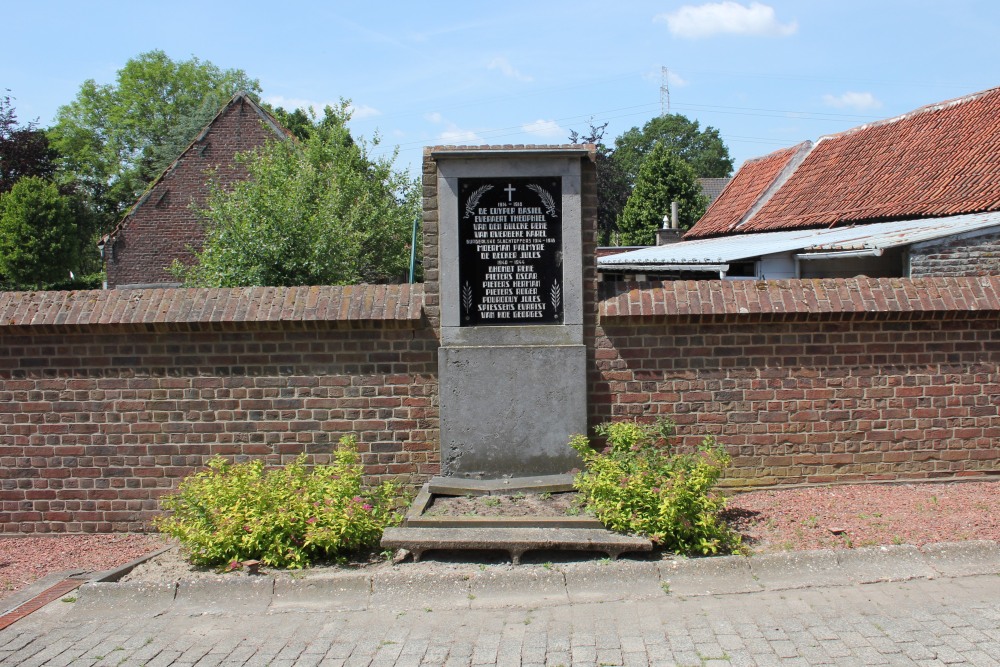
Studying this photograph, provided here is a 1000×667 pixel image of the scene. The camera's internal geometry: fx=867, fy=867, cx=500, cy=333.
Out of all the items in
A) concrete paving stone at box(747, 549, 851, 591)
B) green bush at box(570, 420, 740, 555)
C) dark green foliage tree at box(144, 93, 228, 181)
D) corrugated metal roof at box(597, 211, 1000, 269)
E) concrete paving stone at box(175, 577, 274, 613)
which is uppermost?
dark green foliage tree at box(144, 93, 228, 181)

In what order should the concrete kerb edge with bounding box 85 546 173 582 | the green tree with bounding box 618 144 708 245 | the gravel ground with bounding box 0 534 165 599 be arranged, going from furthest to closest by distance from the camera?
the green tree with bounding box 618 144 708 245 → the gravel ground with bounding box 0 534 165 599 → the concrete kerb edge with bounding box 85 546 173 582

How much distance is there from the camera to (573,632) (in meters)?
4.91

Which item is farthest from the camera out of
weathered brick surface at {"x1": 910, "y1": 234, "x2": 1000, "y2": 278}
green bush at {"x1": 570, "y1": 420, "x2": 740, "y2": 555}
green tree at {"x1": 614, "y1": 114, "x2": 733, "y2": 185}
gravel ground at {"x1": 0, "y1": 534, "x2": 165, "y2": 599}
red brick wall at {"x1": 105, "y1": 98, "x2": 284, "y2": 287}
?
green tree at {"x1": 614, "y1": 114, "x2": 733, "y2": 185}

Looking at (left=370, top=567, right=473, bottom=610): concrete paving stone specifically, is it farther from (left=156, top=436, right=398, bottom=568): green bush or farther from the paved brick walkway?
(left=156, top=436, right=398, bottom=568): green bush

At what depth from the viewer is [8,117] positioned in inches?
1729

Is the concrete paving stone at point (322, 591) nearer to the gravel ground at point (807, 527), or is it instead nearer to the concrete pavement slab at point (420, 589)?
the concrete pavement slab at point (420, 589)

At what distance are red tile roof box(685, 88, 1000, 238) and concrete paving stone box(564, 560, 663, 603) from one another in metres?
10.8

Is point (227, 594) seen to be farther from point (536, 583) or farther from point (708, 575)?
point (708, 575)

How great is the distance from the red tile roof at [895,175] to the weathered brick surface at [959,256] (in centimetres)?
244

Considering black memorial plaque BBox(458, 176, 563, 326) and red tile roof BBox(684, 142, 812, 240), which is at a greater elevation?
red tile roof BBox(684, 142, 812, 240)

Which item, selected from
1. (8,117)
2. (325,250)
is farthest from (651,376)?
(8,117)

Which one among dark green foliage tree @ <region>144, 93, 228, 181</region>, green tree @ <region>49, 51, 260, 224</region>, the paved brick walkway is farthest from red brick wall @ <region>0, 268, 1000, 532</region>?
green tree @ <region>49, 51, 260, 224</region>

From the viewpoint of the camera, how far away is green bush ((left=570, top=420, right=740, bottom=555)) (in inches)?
229

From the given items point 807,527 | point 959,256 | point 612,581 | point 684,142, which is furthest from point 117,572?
point 684,142
